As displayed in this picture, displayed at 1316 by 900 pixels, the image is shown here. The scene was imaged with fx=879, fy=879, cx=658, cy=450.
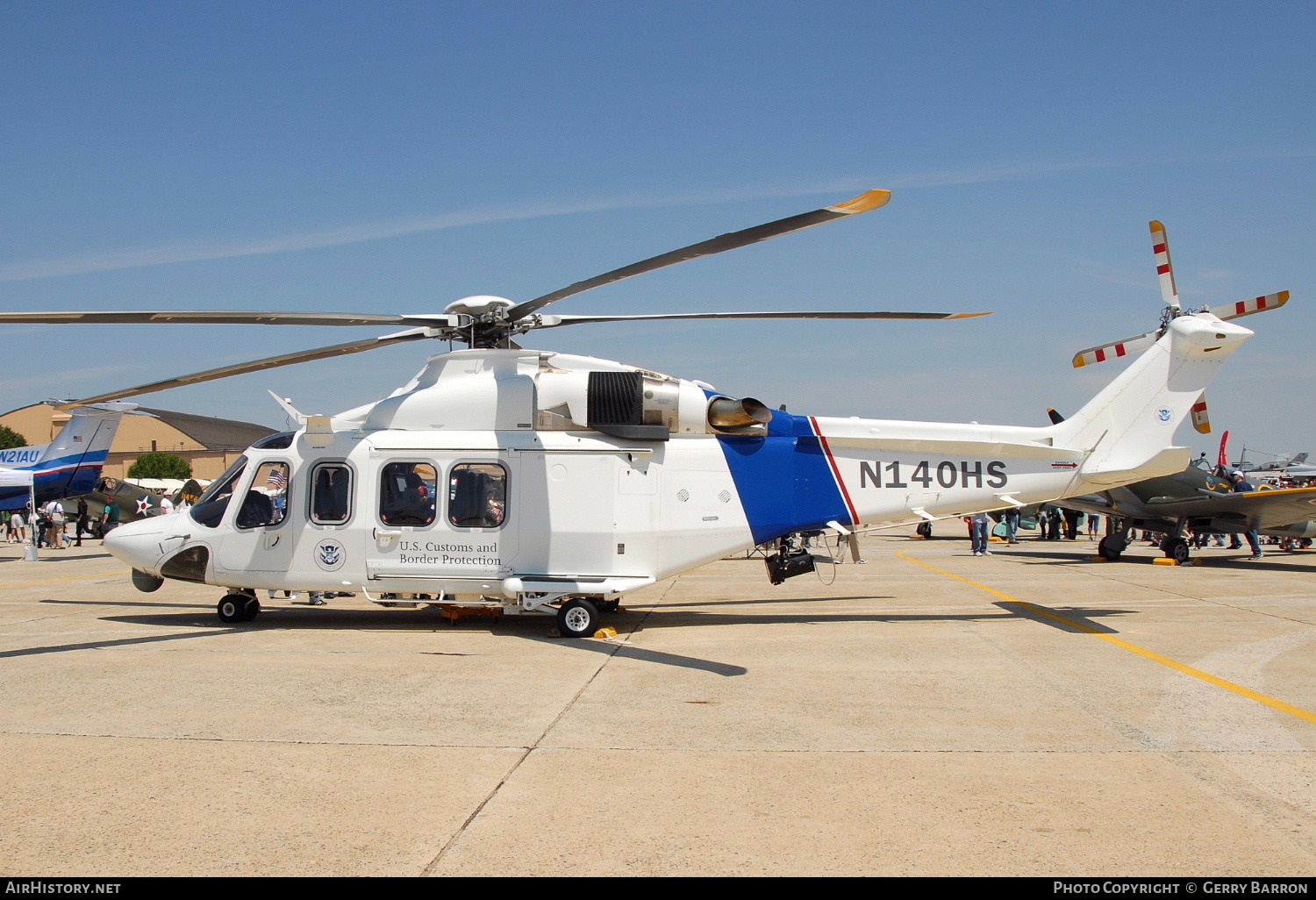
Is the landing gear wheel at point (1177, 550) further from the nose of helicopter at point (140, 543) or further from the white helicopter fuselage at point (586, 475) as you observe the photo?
the nose of helicopter at point (140, 543)

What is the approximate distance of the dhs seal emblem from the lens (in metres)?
10.7

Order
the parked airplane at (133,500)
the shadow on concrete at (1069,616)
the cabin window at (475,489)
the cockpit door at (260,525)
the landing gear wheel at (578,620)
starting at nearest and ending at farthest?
the landing gear wheel at (578,620) < the shadow on concrete at (1069,616) < the cabin window at (475,489) < the cockpit door at (260,525) < the parked airplane at (133,500)

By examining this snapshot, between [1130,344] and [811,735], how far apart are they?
840 cm

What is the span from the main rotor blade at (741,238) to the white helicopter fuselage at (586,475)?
2.38m

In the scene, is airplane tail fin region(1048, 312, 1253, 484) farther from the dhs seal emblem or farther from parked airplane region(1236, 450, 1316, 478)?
parked airplane region(1236, 450, 1316, 478)

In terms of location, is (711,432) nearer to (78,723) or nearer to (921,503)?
(921,503)

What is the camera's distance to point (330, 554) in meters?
10.7

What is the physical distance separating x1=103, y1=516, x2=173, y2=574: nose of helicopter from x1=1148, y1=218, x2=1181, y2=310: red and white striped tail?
45.6ft

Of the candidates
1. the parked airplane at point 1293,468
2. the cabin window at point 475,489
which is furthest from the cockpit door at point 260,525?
the parked airplane at point 1293,468

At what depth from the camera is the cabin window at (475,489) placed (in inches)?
415

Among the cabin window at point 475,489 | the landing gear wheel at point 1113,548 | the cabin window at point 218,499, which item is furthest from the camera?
the landing gear wheel at point 1113,548

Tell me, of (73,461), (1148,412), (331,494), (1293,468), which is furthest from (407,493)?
(1293,468)

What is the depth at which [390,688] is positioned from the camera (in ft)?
24.0
